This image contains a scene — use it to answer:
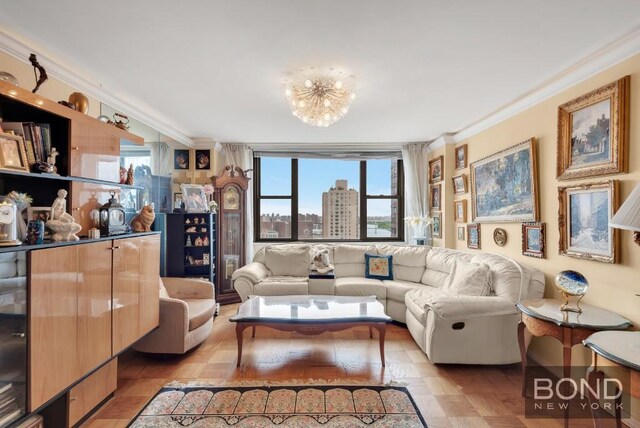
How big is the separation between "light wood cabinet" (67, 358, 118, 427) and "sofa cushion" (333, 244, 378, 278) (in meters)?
2.88

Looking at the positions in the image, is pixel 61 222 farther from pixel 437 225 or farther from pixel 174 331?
pixel 437 225

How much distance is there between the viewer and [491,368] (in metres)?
2.78

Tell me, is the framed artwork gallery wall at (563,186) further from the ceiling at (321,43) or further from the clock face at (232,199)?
the clock face at (232,199)

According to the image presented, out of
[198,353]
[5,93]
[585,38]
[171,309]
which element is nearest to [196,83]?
[5,93]

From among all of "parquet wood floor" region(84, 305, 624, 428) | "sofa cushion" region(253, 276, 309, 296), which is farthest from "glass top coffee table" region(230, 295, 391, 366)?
"sofa cushion" region(253, 276, 309, 296)

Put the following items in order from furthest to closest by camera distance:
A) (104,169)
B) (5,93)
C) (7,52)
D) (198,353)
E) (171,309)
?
1. (198,353)
2. (171,309)
3. (104,169)
4. (7,52)
5. (5,93)

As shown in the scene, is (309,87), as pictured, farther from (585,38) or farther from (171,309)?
(171,309)

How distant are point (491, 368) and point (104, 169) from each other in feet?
12.0

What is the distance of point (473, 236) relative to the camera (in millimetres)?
3998

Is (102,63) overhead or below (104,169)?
overhead

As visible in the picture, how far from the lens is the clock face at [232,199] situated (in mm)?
4789

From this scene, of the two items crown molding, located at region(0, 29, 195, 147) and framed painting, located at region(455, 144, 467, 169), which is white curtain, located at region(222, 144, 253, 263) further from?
framed painting, located at region(455, 144, 467, 169)

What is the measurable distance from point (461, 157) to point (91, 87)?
436cm

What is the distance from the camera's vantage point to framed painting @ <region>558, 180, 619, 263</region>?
2137 millimetres
